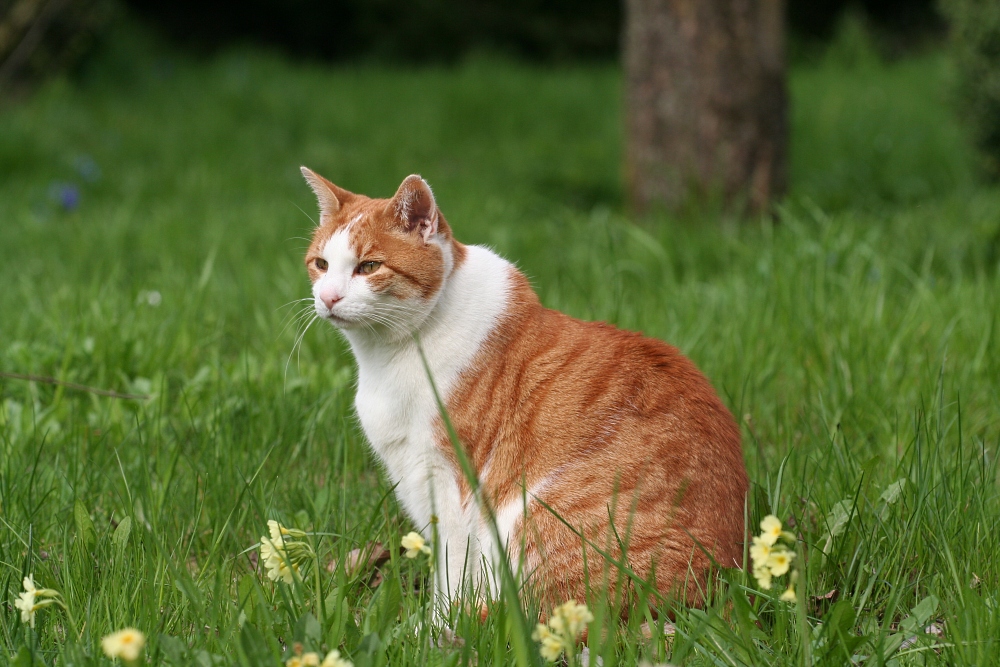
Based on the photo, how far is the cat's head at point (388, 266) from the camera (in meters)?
2.29

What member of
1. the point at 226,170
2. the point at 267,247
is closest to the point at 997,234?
the point at 267,247

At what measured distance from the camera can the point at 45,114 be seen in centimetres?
768

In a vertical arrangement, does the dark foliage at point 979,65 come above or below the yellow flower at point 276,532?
above

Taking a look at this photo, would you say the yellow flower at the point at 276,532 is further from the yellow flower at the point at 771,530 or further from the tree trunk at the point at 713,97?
the tree trunk at the point at 713,97

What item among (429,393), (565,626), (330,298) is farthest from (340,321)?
(565,626)

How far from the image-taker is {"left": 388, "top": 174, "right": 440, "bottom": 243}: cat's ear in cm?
233

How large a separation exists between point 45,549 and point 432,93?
7684 millimetres

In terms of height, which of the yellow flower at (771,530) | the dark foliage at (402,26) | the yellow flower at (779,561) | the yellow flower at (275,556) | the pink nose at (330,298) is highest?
the dark foliage at (402,26)

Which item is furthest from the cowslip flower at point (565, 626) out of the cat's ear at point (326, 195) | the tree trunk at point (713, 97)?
the tree trunk at point (713, 97)

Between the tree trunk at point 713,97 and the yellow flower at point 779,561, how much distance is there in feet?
12.1

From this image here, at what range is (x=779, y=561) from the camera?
1586mm

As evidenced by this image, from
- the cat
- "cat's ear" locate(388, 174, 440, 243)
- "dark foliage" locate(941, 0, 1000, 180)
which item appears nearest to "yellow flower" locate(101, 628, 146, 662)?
the cat

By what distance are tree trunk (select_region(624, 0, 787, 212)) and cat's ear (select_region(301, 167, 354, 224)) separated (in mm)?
2881

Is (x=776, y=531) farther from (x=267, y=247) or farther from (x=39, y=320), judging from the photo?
(x=267, y=247)
